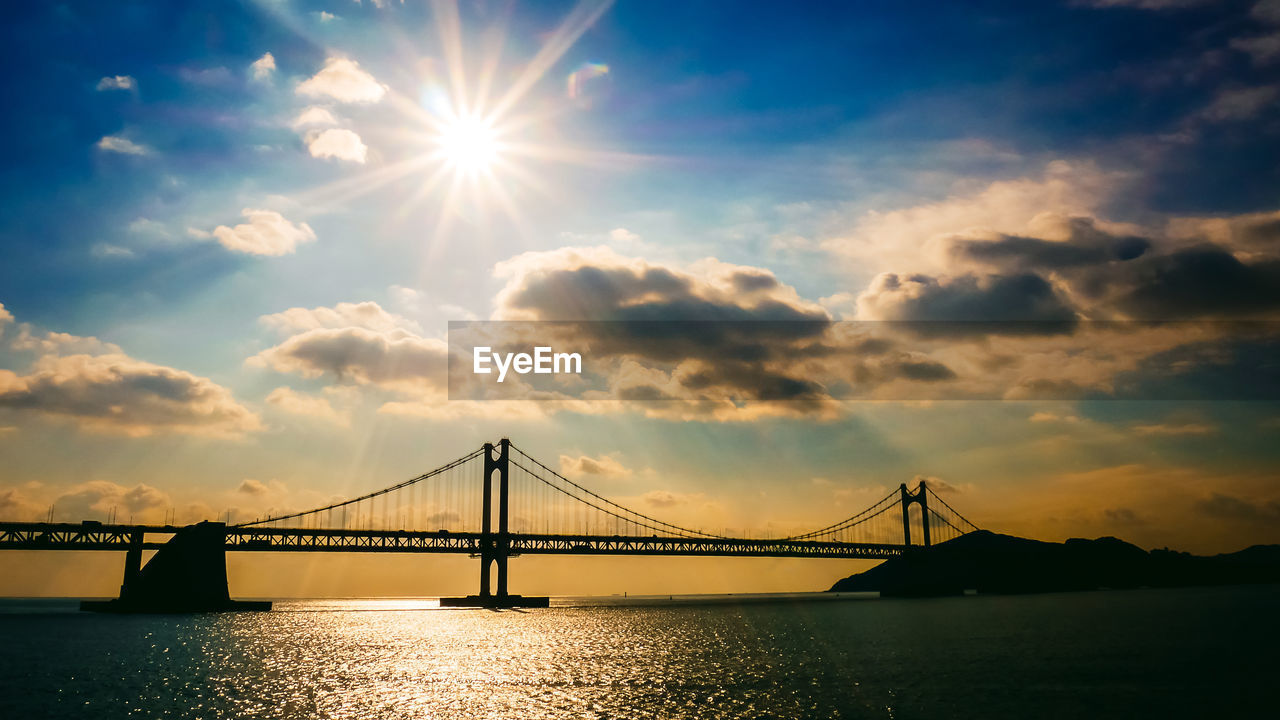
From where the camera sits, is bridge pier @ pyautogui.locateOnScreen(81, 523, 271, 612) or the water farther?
bridge pier @ pyautogui.locateOnScreen(81, 523, 271, 612)

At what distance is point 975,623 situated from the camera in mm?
75062

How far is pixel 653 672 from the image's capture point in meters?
42.3

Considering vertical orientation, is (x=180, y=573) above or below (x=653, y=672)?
above

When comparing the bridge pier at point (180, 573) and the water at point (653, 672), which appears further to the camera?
the bridge pier at point (180, 573)

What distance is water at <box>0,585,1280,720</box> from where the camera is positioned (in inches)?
1219

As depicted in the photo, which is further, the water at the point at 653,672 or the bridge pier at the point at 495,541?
the bridge pier at the point at 495,541

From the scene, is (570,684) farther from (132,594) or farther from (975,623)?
(132,594)

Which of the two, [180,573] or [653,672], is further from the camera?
[180,573]

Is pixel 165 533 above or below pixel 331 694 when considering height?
above

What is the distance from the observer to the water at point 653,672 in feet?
102

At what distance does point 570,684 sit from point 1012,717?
62.5 feet

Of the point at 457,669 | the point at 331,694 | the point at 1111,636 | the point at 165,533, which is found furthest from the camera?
the point at 165,533

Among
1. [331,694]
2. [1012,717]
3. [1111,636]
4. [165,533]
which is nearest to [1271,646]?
[1111,636]

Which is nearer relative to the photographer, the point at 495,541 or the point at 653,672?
the point at 653,672
